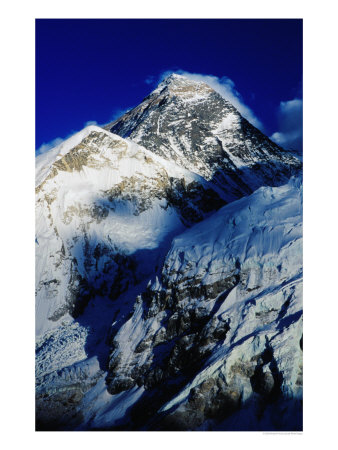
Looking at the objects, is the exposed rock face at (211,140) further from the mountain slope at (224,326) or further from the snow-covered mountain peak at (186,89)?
the mountain slope at (224,326)

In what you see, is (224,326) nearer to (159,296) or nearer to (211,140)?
(159,296)

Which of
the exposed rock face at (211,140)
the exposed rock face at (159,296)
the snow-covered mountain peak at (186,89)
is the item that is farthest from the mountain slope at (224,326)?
the snow-covered mountain peak at (186,89)

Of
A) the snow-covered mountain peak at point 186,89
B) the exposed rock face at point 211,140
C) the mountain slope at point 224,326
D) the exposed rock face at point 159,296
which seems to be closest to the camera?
the mountain slope at point 224,326

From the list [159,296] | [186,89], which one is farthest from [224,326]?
[186,89]

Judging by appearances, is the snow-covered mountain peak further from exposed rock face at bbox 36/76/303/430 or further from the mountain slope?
the mountain slope

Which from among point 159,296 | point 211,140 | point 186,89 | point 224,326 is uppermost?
point 186,89
